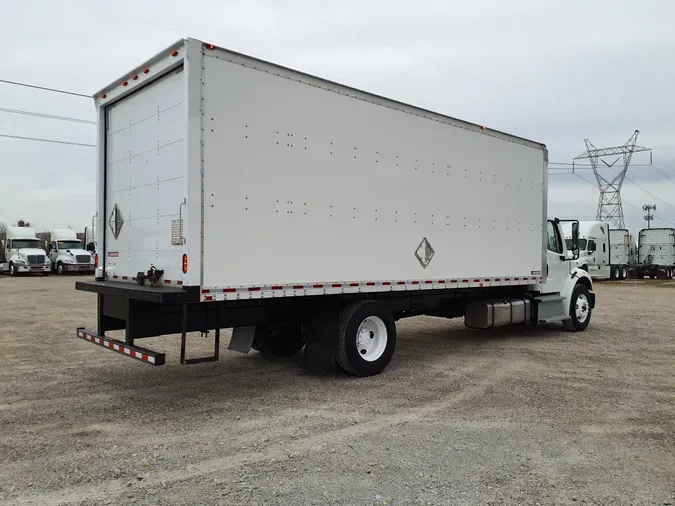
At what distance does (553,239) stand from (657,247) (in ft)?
104

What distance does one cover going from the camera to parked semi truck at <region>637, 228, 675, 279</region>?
123 feet

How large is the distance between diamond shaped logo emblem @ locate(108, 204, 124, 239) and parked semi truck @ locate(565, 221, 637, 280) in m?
23.5

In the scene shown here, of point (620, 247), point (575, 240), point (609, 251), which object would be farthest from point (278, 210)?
point (620, 247)

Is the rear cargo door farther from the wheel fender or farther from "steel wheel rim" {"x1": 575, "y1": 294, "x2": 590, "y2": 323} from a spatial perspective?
"steel wheel rim" {"x1": 575, "y1": 294, "x2": 590, "y2": 323}

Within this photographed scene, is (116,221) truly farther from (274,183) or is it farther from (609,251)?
(609,251)

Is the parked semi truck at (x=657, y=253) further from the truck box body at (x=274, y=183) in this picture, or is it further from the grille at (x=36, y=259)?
the grille at (x=36, y=259)

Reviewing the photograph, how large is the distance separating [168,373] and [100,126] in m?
3.46

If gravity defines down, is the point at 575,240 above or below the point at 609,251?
below

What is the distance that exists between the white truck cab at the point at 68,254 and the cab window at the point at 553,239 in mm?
29304

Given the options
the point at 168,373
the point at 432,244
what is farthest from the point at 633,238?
the point at 168,373

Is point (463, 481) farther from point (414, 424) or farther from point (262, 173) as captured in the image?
point (262, 173)

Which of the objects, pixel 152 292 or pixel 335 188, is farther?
pixel 335 188

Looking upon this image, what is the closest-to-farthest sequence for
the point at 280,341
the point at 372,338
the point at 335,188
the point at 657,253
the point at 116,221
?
the point at 335,188, the point at 116,221, the point at 372,338, the point at 280,341, the point at 657,253

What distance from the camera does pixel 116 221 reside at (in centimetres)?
727
